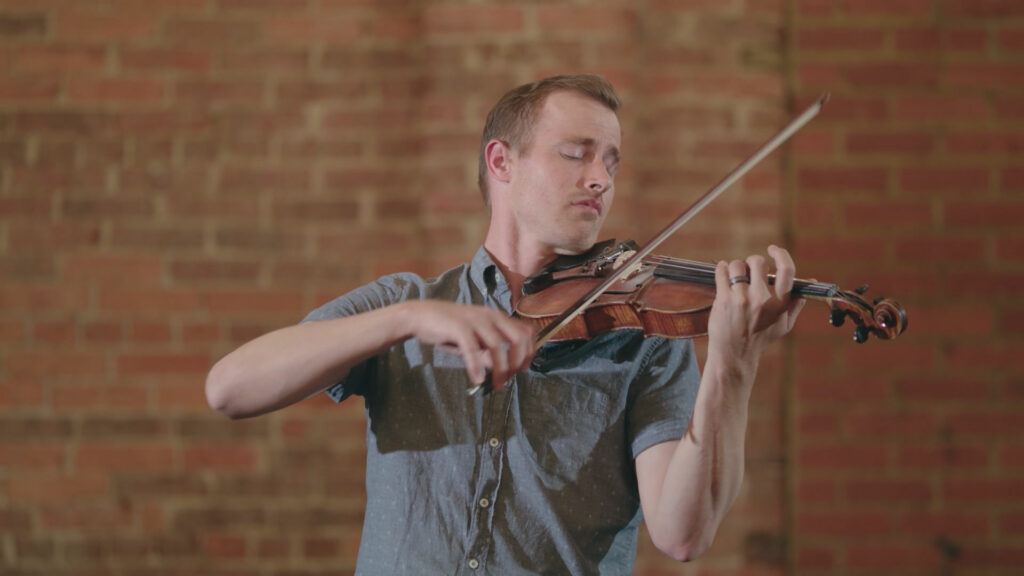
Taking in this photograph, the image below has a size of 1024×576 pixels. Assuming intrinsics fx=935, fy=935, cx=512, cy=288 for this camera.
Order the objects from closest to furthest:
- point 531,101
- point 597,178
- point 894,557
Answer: point 597,178 → point 531,101 → point 894,557

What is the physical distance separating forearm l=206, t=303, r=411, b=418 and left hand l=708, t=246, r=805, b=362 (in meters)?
0.41

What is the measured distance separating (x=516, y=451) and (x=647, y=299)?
29 cm

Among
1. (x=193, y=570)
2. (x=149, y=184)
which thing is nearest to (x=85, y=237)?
(x=149, y=184)

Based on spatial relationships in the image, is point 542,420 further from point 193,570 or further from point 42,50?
point 42,50

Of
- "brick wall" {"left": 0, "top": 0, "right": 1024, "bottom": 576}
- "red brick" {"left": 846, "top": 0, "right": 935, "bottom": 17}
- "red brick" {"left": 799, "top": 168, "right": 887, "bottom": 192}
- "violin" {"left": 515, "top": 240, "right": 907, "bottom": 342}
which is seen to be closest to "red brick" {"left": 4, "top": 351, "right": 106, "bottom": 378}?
"brick wall" {"left": 0, "top": 0, "right": 1024, "bottom": 576}

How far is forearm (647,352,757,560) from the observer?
1239mm

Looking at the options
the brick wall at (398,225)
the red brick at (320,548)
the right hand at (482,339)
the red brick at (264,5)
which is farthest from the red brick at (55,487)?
the right hand at (482,339)

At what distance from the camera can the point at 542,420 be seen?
4.54ft

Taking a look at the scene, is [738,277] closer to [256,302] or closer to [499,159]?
[499,159]

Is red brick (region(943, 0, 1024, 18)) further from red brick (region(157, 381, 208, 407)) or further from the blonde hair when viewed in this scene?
red brick (region(157, 381, 208, 407))

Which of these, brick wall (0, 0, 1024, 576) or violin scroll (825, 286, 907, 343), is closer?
violin scroll (825, 286, 907, 343)

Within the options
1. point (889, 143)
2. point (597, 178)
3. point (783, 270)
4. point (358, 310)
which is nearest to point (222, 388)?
point (358, 310)

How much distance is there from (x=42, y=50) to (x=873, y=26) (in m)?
2.00

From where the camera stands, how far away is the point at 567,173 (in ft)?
4.87
